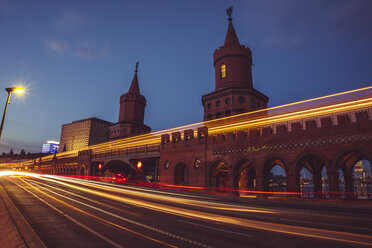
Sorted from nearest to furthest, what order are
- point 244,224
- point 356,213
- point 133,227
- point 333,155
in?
point 133,227 < point 244,224 < point 356,213 < point 333,155

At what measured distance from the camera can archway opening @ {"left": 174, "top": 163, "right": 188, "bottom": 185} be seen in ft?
93.5

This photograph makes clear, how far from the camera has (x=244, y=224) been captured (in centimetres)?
909

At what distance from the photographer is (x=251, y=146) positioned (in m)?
22.3

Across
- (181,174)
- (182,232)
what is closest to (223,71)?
(181,174)

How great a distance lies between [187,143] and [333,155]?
1631cm

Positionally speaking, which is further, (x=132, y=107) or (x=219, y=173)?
(x=132, y=107)

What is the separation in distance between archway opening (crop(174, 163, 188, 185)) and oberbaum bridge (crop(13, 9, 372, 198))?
5.4 inches

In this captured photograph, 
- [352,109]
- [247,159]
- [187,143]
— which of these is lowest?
[247,159]

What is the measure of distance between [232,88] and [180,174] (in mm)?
18787

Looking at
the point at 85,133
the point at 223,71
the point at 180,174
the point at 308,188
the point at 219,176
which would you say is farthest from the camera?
the point at 85,133

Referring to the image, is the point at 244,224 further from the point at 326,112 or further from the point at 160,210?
the point at 326,112

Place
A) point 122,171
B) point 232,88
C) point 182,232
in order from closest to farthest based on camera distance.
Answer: point 182,232 < point 232,88 < point 122,171

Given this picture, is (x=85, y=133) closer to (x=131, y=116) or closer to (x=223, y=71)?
(x=131, y=116)

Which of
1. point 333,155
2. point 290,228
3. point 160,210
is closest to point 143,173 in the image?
point 160,210
